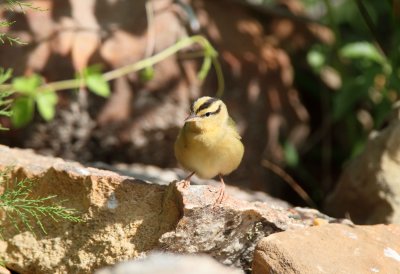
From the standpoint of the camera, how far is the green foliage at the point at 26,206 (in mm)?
4473

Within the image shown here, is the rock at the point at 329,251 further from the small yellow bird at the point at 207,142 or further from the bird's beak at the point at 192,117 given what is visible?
the bird's beak at the point at 192,117

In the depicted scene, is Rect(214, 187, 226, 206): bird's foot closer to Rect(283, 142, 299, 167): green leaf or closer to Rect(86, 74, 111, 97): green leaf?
Rect(86, 74, 111, 97): green leaf

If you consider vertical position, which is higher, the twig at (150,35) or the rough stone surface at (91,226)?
the twig at (150,35)

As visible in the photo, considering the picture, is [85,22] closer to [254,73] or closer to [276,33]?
[254,73]

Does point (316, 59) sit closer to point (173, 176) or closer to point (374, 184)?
point (374, 184)

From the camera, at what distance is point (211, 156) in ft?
16.3

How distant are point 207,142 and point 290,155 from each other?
2.51 m

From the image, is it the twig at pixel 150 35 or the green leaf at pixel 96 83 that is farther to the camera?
the twig at pixel 150 35

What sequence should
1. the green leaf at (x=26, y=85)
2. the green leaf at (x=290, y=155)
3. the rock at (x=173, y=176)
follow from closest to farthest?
the green leaf at (x=26, y=85)
the rock at (x=173, y=176)
the green leaf at (x=290, y=155)

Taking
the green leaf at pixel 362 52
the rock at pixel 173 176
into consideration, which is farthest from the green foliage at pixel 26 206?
the green leaf at pixel 362 52

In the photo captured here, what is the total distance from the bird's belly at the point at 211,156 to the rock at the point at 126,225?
1.48 ft

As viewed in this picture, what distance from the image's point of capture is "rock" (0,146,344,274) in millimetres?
4297

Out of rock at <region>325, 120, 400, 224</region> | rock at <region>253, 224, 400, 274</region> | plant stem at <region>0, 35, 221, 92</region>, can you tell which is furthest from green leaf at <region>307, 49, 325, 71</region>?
rock at <region>253, 224, 400, 274</region>

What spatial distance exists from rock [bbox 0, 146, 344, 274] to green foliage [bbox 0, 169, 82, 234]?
0.15 ft
